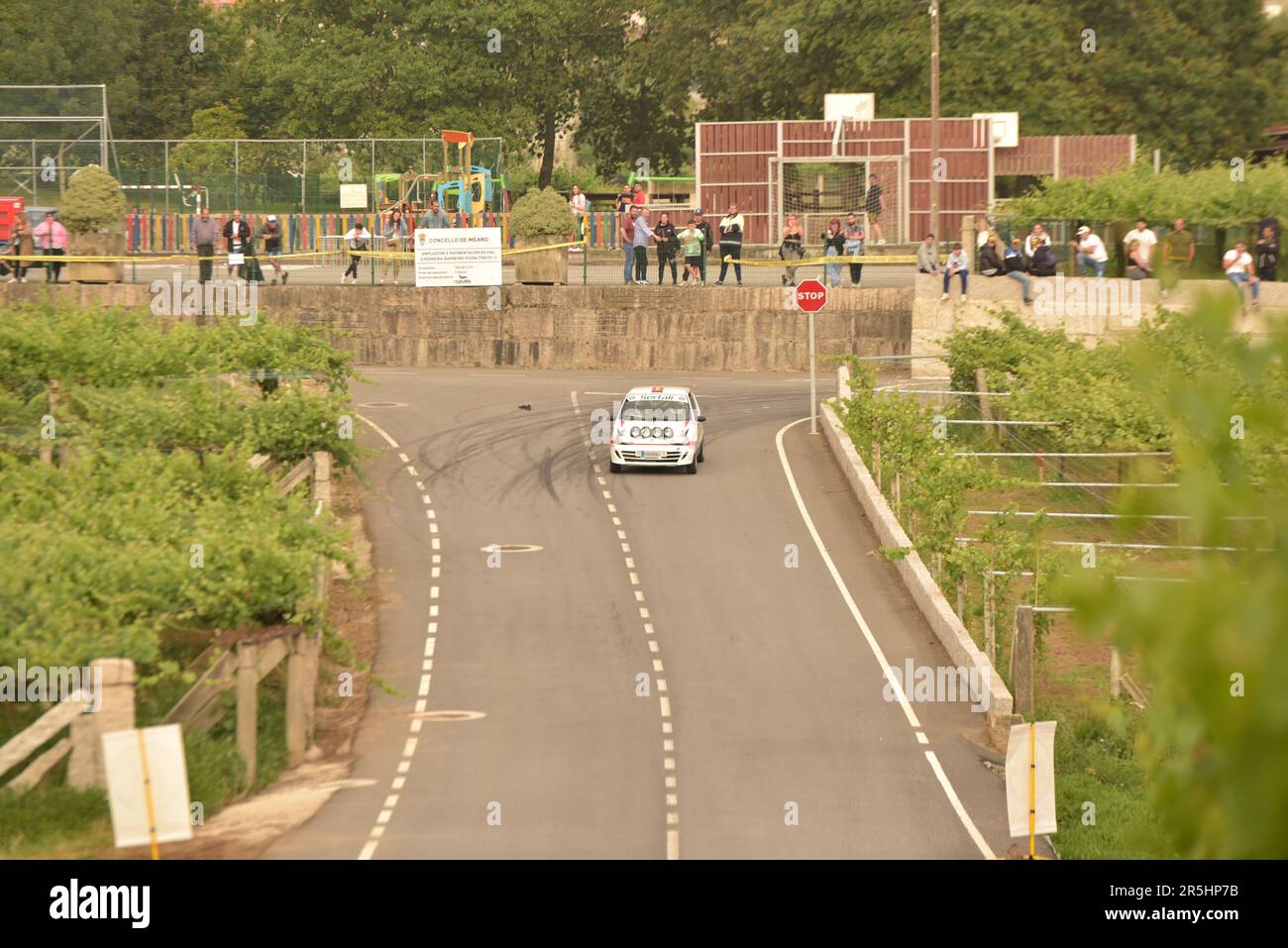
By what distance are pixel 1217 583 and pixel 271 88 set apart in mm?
72228

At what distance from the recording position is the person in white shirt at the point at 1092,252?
40219 mm

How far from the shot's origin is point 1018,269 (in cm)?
4062

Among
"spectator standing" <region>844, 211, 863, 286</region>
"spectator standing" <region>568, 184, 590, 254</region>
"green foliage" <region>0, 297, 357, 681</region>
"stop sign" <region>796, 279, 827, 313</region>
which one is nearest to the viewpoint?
"green foliage" <region>0, 297, 357, 681</region>

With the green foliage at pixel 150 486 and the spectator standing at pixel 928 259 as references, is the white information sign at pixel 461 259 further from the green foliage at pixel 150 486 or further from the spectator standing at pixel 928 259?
the green foliage at pixel 150 486

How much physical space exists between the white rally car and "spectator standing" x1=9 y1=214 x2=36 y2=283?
722 inches

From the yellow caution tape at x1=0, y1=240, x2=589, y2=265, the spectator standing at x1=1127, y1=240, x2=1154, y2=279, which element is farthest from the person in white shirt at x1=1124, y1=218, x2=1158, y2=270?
the yellow caution tape at x1=0, y1=240, x2=589, y2=265

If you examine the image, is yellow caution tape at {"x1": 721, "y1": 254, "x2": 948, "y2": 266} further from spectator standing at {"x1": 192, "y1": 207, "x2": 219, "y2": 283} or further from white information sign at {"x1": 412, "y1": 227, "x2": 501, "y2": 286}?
spectator standing at {"x1": 192, "y1": 207, "x2": 219, "y2": 283}

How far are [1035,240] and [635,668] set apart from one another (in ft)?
65.6

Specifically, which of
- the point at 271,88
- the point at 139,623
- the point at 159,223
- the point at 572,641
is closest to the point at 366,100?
the point at 271,88

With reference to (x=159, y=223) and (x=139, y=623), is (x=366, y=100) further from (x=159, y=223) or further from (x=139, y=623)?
(x=139, y=623)

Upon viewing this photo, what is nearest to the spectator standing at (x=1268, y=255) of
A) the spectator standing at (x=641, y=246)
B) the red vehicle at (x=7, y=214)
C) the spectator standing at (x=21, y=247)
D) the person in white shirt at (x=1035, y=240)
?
the person in white shirt at (x=1035, y=240)

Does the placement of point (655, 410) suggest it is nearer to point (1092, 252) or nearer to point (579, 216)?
point (1092, 252)

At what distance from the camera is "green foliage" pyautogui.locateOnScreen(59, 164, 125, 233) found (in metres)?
45.4

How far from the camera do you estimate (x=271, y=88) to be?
2872 inches
